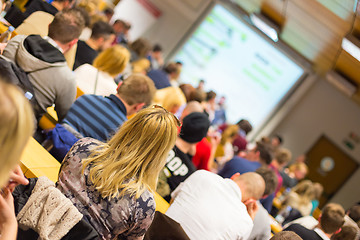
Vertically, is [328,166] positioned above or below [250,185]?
above

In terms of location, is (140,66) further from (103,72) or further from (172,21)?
(172,21)

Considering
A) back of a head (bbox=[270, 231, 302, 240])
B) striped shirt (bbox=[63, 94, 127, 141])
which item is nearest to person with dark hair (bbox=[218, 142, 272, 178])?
striped shirt (bbox=[63, 94, 127, 141])

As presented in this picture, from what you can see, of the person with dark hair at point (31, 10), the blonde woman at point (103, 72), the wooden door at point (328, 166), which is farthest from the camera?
the wooden door at point (328, 166)

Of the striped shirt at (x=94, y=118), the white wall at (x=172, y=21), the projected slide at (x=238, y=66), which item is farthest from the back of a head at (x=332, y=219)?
the white wall at (x=172, y=21)

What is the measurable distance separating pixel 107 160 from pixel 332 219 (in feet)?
9.20

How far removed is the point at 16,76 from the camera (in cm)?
274

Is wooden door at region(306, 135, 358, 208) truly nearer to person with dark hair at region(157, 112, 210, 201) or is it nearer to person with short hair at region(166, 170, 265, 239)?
person with dark hair at region(157, 112, 210, 201)

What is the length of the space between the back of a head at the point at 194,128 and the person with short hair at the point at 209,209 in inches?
34.3

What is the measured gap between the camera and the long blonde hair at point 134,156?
183 cm

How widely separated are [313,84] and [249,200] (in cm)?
858

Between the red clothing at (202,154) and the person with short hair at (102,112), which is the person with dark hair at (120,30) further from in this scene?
the person with short hair at (102,112)

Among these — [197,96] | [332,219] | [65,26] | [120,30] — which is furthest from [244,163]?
[120,30]

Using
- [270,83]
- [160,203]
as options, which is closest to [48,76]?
[160,203]

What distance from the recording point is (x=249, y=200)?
3.03 meters
